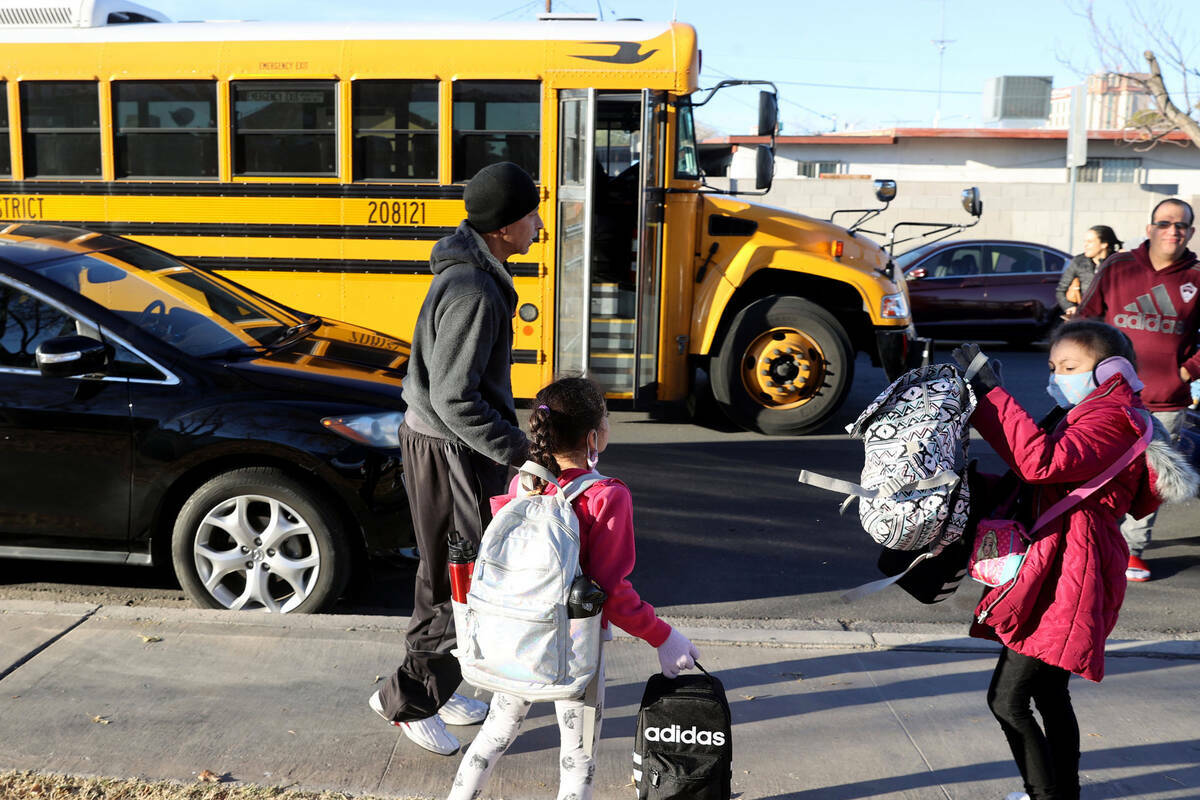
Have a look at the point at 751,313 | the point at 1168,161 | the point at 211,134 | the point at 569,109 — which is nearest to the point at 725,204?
the point at 751,313

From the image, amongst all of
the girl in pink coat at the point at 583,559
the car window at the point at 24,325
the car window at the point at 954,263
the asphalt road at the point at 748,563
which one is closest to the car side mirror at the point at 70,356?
the car window at the point at 24,325

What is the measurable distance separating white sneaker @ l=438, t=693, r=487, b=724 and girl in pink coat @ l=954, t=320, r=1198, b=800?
1630mm

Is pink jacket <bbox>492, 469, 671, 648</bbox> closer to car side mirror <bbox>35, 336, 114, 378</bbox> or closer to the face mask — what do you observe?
the face mask

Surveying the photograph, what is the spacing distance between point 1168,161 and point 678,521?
27931 millimetres

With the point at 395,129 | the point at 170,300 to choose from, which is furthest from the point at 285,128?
the point at 170,300

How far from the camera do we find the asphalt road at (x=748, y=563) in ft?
16.3

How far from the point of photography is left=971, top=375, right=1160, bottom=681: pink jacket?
8.66 feet

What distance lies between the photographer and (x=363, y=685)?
388 centimetres

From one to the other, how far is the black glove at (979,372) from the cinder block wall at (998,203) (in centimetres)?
2214

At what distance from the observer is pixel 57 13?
8.30 metres

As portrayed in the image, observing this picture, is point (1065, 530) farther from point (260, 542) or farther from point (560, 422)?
point (260, 542)

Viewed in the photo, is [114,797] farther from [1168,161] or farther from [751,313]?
[1168,161]

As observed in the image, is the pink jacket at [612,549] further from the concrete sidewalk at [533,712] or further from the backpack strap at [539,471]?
the concrete sidewalk at [533,712]

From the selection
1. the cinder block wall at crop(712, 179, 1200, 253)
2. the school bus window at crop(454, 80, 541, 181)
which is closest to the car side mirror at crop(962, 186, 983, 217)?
the school bus window at crop(454, 80, 541, 181)
